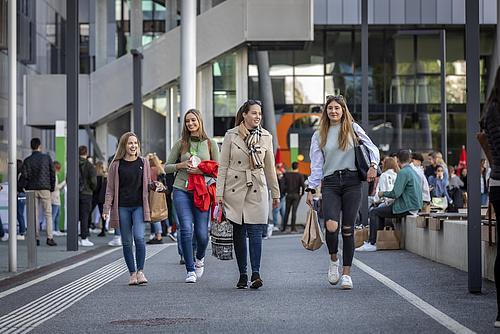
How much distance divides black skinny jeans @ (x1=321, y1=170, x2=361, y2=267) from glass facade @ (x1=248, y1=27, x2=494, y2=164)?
1341 inches

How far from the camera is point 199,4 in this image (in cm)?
3719

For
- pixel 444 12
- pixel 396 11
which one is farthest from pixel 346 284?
pixel 444 12

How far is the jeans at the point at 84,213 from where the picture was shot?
61.8ft

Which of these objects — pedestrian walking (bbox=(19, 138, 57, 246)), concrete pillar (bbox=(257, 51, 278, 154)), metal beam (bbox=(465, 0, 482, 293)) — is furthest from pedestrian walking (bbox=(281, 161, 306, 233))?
metal beam (bbox=(465, 0, 482, 293))

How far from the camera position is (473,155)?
9.41 metres

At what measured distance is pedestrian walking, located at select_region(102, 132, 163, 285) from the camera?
1061 cm

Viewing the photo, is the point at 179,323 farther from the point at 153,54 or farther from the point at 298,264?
the point at 153,54

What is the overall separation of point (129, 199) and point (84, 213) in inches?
343

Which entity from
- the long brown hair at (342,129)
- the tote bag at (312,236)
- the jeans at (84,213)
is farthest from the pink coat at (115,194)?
the jeans at (84,213)

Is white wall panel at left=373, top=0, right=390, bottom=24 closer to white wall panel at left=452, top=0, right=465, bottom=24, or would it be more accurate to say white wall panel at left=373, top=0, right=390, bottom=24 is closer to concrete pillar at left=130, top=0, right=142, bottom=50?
white wall panel at left=452, top=0, right=465, bottom=24

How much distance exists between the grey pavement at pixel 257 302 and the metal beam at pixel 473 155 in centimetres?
30

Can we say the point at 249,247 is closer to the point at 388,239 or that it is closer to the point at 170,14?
the point at 388,239

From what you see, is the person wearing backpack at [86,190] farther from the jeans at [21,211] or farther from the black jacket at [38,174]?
the jeans at [21,211]

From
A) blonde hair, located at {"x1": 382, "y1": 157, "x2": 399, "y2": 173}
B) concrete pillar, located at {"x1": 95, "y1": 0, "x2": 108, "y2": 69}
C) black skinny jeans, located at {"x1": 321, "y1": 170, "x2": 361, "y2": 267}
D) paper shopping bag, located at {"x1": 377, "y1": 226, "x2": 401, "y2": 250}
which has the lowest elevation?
paper shopping bag, located at {"x1": 377, "y1": 226, "x2": 401, "y2": 250}
